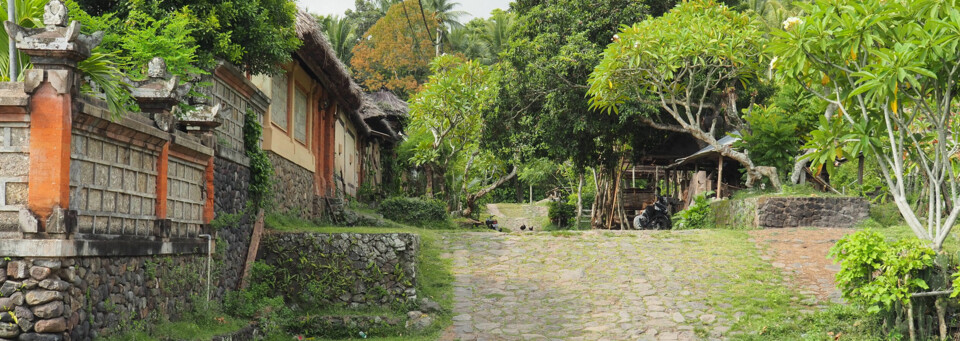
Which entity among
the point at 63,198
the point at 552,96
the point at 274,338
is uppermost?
the point at 552,96

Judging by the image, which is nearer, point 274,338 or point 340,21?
point 274,338

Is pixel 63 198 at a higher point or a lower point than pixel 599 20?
lower

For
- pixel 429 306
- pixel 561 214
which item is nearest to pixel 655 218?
pixel 429 306

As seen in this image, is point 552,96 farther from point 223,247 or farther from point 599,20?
point 223,247

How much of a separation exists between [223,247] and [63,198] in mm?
4305

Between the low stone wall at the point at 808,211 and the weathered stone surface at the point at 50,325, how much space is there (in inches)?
543

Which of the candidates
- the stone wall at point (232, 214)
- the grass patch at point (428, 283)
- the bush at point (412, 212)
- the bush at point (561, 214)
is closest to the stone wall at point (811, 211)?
the grass patch at point (428, 283)

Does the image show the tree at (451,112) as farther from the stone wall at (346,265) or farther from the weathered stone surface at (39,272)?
the weathered stone surface at (39,272)

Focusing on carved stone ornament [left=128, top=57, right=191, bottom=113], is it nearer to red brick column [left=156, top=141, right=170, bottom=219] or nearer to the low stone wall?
red brick column [left=156, top=141, right=170, bottom=219]

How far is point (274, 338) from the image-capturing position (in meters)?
10.9

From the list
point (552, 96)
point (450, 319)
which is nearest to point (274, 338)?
point (450, 319)

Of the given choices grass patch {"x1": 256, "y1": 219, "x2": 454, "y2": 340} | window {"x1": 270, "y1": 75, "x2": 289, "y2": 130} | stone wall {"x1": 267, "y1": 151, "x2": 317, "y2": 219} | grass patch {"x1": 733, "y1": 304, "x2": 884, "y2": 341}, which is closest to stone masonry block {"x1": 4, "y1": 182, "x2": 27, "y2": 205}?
grass patch {"x1": 256, "y1": 219, "x2": 454, "y2": 340}

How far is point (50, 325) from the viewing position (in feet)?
20.3

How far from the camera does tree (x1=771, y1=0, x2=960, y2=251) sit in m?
8.59
